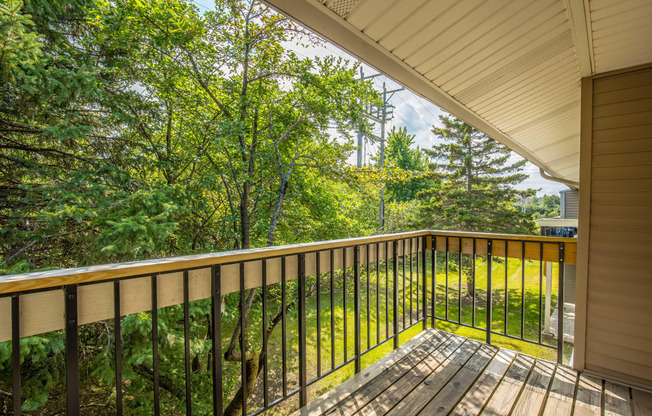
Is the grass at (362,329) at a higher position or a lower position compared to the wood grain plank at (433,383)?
lower

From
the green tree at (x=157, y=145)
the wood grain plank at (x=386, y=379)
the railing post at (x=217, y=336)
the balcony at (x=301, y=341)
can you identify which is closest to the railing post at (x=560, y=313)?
the balcony at (x=301, y=341)

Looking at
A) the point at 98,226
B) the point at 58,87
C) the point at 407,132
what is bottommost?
the point at 98,226

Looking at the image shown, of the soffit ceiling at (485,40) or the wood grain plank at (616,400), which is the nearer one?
the soffit ceiling at (485,40)

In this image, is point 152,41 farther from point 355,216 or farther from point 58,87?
point 355,216

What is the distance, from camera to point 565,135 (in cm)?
387

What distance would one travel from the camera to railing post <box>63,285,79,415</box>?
97 centimetres

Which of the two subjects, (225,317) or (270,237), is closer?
(225,317)

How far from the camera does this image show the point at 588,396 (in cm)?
179

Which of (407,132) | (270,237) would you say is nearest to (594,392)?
(270,237)

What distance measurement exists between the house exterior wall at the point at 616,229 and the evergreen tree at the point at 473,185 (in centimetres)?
870

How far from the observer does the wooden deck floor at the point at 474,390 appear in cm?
166

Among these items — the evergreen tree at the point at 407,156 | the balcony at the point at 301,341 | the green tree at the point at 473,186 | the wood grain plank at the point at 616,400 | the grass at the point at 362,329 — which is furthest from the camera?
the evergreen tree at the point at 407,156

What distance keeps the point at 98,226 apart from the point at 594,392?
182 inches

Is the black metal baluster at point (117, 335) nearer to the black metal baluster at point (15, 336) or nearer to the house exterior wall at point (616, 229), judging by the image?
the black metal baluster at point (15, 336)
